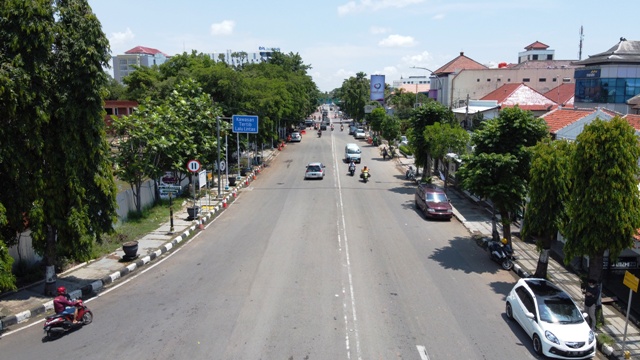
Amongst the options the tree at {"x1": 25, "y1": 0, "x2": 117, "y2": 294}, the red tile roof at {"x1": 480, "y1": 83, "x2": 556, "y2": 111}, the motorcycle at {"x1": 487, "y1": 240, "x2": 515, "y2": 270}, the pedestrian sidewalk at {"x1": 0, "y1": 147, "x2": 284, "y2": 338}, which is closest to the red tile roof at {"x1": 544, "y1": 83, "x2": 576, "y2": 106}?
the red tile roof at {"x1": 480, "y1": 83, "x2": 556, "y2": 111}

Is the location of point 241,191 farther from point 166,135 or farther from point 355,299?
point 355,299

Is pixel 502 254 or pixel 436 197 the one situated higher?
pixel 436 197

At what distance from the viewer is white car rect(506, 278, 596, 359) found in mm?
11391

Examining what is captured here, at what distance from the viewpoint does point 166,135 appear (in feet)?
90.3

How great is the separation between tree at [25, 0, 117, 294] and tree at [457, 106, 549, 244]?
47.7 feet

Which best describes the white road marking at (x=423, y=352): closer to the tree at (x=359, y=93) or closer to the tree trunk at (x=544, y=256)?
the tree trunk at (x=544, y=256)

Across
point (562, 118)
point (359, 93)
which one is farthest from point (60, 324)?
point (359, 93)

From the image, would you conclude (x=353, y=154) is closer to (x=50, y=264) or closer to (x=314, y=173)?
(x=314, y=173)

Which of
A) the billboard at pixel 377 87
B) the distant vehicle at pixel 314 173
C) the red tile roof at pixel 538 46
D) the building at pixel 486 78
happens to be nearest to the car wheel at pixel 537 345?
the distant vehicle at pixel 314 173

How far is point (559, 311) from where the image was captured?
40.7ft

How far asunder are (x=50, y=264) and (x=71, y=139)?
3977 millimetres

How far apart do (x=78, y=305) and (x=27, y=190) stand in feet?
12.8

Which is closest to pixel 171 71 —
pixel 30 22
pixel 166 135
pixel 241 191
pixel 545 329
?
pixel 241 191

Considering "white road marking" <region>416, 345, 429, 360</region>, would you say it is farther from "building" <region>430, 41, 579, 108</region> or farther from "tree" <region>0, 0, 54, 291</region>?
"building" <region>430, 41, 579, 108</region>
